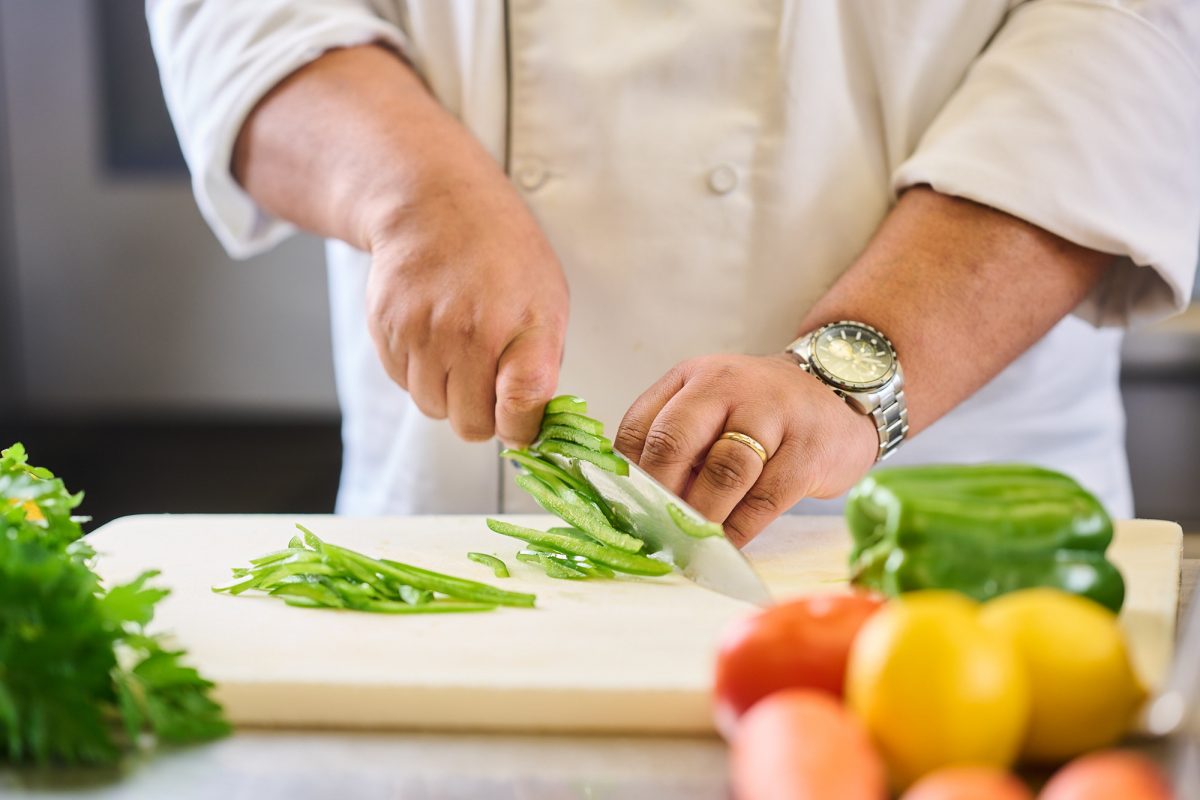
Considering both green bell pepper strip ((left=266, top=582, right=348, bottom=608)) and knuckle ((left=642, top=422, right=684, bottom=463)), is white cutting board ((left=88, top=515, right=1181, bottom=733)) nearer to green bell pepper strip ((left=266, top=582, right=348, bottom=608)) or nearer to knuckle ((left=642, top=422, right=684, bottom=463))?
green bell pepper strip ((left=266, top=582, right=348, bottom=608))

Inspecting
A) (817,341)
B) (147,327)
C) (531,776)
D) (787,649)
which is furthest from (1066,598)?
(147,327)

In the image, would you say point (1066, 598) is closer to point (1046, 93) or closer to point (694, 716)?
point (694, 716)

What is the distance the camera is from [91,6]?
3.88 meters

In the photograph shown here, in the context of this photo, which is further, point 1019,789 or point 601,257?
point 601,257

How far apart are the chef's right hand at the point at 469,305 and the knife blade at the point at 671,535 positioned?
0.10m

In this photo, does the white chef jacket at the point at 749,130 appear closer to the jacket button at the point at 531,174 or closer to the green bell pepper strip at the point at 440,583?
the jacket button at the point at 531,174

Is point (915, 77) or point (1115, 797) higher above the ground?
point (915, 77)

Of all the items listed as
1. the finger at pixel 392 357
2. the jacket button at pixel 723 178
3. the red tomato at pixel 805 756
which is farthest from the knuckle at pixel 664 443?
the red tomato at pixel 805 756

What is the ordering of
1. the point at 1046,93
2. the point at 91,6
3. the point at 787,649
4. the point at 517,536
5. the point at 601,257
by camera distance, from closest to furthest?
the point at 787,649, the point at 517,536, the point at 1046,93, the point at 601,257, the point at 91,6

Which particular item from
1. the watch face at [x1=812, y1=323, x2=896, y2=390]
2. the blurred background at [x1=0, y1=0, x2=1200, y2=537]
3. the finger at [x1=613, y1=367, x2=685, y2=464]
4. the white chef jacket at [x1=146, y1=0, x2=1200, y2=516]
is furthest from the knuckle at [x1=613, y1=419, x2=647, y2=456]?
the blurred background at [x1=0, y1=0, x2=1200, y2=537]

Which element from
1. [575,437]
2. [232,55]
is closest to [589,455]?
[575,437]

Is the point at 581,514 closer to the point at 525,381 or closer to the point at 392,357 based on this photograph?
the point at 525,381

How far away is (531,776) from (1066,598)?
0.37 metres

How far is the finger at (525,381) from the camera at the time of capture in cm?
137
